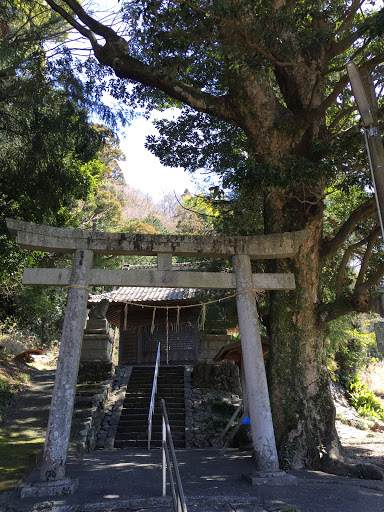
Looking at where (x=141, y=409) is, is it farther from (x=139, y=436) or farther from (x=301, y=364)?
(x=301, y=364)

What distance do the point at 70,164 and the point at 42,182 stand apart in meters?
1.65

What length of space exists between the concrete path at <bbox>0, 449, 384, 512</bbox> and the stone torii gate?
0.45 meters

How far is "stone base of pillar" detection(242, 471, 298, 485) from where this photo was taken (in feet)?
18.8

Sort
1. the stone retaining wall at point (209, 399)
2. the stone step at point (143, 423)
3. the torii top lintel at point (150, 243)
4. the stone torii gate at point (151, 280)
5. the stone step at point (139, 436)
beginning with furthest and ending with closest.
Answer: the stone step at point (143, 423)
the stone retaining wall at point (209, 399)
the stone step at point (139, 436)
the torii top lintel at point (150, 243)
the stone torii gate at point (151, 280)

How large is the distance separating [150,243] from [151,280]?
2.11 ft

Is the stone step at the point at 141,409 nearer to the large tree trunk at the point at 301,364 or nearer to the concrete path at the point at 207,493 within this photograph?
the concrete path at the point at 207,493

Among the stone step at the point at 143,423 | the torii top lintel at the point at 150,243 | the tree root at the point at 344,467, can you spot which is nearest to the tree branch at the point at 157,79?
the torii top lintel at the point at 150,243

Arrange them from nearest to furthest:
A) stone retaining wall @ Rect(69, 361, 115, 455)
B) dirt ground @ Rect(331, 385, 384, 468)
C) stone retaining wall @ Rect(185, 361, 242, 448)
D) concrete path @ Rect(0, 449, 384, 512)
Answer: concrete path @ Rect(0, 449, 384, 512) < stone retaining wall @ Rect(69, 361, 115, 455) < dirt ground @ Rect(331, 385, 384, 468) < stone retaining wall @ Rect(185, 361, 242, 448)

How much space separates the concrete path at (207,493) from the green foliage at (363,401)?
35.4ft

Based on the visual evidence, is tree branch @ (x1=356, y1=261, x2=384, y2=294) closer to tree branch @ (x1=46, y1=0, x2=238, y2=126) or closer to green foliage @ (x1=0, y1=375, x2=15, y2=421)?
tree branch @ (x1=46, y1=0, x2=238, y2=126)

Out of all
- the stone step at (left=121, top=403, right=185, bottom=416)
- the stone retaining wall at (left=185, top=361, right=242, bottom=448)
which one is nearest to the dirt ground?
the stone retaining wall at (left=185, top=361, right=242, bottom=448)

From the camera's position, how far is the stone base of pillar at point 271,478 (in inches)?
225

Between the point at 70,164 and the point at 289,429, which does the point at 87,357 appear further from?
the point at 289,429

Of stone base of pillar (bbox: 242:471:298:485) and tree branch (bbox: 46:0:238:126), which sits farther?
tree branch (bbox: 46:0:238:126)
